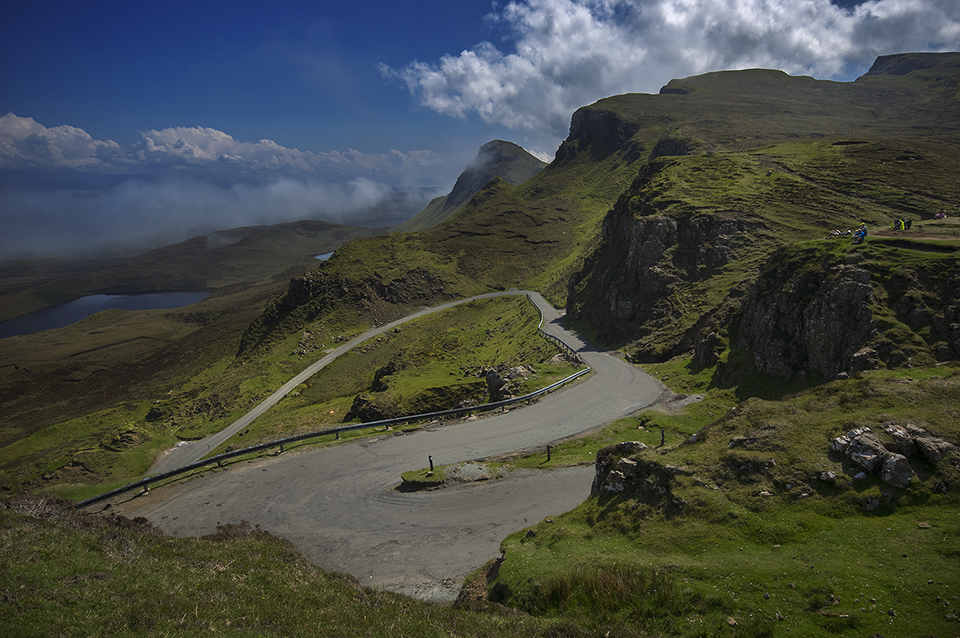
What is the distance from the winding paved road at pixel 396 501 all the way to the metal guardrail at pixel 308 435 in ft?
3.19

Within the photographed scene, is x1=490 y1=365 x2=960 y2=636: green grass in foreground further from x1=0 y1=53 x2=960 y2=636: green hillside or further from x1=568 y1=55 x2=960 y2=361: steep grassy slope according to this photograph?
x1=568 y1=55 x2=960 y2=361: steep grassy slope

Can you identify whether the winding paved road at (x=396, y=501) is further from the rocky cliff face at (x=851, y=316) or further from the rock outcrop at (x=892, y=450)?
the rock outcrop at (x=892, y=450)

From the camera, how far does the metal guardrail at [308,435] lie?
26078 mm

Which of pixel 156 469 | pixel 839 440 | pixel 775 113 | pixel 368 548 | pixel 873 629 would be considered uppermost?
pixel 775 113

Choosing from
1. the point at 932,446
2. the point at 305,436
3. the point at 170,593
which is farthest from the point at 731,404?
the point at 170,593

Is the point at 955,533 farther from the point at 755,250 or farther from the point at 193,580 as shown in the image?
the point at 755,250

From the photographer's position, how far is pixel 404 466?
27.3 m

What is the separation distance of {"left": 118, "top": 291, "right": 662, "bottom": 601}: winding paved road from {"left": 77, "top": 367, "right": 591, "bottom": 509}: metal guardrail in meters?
0.97

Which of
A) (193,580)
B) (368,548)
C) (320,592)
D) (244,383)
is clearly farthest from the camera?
(244,383)

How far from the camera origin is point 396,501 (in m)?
23.6

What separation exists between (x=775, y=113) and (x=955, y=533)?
222m

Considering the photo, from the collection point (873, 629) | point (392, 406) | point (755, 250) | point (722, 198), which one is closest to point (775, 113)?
point (722, 198)

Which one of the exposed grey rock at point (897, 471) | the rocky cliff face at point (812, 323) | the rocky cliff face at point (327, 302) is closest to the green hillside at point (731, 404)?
the exposed grey rock at point (897, 471)

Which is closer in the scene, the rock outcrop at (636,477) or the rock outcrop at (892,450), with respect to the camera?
the rock outcrop at (892,450)
